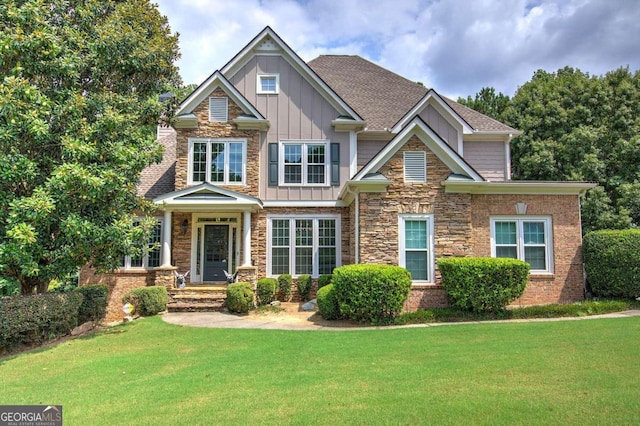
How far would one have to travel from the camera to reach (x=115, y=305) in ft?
48.4

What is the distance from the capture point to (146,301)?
12.8 metres

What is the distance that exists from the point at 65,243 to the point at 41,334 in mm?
2174

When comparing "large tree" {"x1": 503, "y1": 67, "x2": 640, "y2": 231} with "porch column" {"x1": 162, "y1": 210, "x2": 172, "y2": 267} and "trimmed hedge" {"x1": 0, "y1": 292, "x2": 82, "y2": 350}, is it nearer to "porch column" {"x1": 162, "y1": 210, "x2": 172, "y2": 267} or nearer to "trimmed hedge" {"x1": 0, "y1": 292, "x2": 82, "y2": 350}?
"porch column" {"x1": 162, "y1": 210, "x2": 172, "y2": 267}

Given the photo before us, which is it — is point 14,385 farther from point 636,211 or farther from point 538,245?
point 636,211

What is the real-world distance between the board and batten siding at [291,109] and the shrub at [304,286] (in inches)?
128

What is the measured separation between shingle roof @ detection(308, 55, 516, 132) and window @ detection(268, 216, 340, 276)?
15.4ft

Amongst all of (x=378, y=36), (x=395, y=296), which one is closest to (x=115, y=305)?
(x=395, y=296)

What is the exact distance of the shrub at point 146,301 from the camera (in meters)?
12.9

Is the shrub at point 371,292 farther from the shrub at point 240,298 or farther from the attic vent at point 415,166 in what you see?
the shrub at point 240,298

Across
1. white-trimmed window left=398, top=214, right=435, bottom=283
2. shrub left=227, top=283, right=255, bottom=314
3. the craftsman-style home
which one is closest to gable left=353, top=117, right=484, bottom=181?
the craftsman-style home

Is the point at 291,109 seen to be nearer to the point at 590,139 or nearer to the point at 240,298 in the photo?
the point at 240,298

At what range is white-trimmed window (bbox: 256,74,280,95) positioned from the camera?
16.1 meters

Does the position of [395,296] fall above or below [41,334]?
above

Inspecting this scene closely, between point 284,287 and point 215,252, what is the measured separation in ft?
10.6
